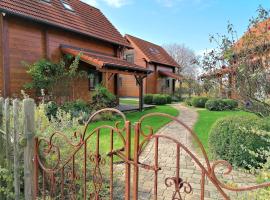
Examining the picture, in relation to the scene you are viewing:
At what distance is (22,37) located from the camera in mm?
10000

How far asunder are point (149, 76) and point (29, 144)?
23725 millimetres

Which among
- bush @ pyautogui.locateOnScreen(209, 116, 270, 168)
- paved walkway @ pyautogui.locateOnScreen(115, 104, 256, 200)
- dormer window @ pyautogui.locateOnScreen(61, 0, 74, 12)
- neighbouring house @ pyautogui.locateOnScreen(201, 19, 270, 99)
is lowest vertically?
paved walkway @ pyautogui.locateOnScreen(115, 104, 256, 200)

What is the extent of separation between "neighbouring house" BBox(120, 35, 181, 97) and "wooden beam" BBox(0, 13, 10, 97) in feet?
53.9

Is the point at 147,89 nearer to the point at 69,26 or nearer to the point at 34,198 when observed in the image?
the point at 69,26

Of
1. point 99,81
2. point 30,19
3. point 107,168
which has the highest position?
point 30,19

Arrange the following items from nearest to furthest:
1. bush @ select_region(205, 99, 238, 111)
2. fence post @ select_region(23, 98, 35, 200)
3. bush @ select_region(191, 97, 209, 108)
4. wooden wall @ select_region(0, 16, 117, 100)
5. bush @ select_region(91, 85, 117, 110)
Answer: fence post @ select_region(23, 98, 35, 200) → wooden wall @ select_region(0, 16, 117, 100) → bush @ select_region(91, 85, 117, 110) → bush @ select_region(205, 99, 238, 111) → bush @ select_region(191, 97, 209, 108)

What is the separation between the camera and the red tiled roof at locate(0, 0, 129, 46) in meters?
9.94

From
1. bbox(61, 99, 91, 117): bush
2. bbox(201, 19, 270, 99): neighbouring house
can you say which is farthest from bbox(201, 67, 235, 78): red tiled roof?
bbox(61, 99, 91, 117): bush

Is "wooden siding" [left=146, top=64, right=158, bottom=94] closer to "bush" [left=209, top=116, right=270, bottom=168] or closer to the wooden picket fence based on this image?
"bush" [left=209, top=116, right=270, bottom=168]

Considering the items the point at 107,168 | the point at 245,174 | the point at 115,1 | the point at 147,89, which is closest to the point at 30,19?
the point at 115,1

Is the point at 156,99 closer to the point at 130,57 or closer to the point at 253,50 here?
the point at 130,57

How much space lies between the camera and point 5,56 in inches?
367

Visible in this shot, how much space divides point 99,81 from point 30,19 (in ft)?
19.0

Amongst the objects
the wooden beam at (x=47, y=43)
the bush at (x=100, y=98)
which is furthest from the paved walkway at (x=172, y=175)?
the wooden beam at (x=47, y=43)
